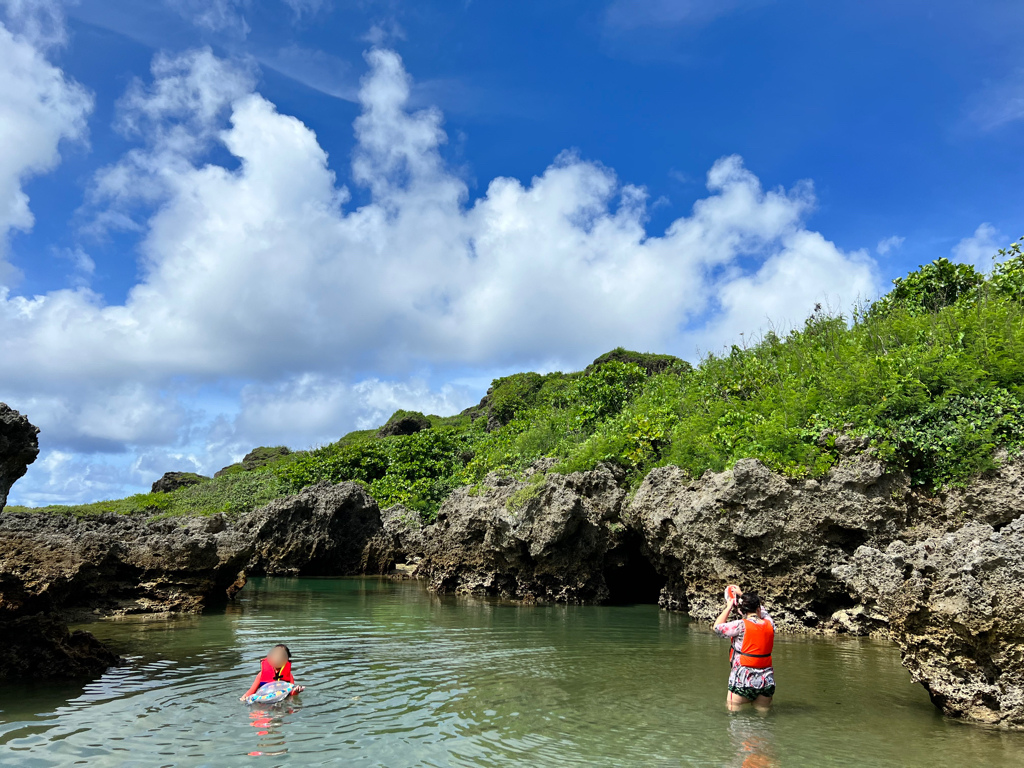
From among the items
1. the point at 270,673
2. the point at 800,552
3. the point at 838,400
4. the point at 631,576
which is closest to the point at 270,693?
the point at 270,673

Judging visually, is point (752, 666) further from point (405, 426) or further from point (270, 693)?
point (405, 426)

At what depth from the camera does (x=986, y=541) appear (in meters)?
7.85

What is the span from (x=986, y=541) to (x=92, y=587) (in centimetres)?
1862

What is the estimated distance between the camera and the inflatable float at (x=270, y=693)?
8.62 m

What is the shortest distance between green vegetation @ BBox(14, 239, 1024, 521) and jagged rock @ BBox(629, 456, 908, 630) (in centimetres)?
64

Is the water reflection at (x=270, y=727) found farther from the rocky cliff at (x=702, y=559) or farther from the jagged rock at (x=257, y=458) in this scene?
the jagged rock at (x=257, y=458)

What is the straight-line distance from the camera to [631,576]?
2345cm

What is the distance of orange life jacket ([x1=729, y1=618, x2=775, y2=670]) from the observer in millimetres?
8500

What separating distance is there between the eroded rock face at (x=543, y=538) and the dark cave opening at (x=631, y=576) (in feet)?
1.62

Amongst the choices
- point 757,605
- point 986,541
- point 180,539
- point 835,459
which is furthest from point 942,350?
point 180,539

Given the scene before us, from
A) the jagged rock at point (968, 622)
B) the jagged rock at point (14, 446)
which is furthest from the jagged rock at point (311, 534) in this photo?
the jagged rock at point (968, 622)

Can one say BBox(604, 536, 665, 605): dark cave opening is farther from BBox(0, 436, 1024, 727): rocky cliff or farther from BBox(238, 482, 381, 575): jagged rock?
BBox(238, 482, 381, 575): jagged rock

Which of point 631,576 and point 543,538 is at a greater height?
point 543,538

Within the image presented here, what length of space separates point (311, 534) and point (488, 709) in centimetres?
Result: 2657
